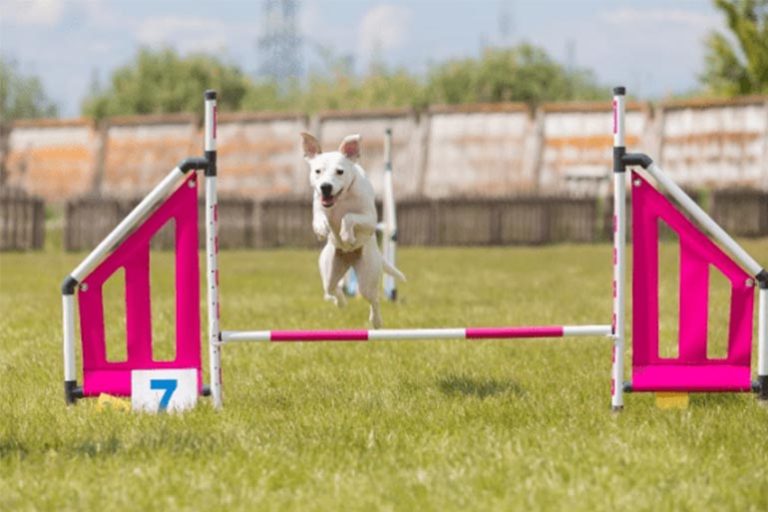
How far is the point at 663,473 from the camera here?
4.38m

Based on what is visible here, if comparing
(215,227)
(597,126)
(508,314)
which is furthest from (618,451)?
(597,126)

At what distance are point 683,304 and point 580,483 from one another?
1823mm

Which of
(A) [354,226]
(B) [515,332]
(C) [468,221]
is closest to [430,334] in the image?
(B) [515,332]

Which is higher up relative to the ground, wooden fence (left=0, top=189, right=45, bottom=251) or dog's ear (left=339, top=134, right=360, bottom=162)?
dog's ear (left=339, top=134, right=360, bottom=162)

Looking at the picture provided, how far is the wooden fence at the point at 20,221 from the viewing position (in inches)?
1050

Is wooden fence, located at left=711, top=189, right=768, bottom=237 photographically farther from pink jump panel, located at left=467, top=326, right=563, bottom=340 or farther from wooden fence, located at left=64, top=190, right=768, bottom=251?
pink jump panel, located at left=467, top=326, right=563, bottom=340

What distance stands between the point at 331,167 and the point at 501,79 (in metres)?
51.5

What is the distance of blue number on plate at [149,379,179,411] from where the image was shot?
574 centimetres

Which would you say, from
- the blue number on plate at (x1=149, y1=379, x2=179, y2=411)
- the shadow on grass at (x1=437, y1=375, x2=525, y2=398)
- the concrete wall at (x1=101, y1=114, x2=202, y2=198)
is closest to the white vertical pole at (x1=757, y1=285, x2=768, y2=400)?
the shadow on grass at (x1=437, y1=375, x2=525, y2=398)

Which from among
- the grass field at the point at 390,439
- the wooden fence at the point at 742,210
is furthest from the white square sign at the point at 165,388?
the wooden fence at the point at 742,210

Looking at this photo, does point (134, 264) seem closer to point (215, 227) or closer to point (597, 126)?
point (215, 227)

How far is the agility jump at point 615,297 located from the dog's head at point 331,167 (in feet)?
1.64

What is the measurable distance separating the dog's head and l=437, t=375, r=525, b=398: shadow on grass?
1.30m

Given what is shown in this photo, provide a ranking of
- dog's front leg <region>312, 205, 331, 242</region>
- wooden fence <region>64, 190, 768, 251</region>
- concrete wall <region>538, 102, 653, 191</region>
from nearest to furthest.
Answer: dog's front leg <region>312, 205, 331, 242</region> → wooden fence <region>64, 190, 768, 251</region> → concrete wall <region>538, 102, 653, 191</region>
